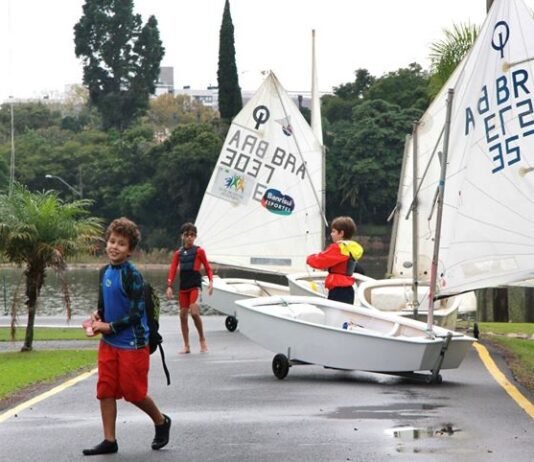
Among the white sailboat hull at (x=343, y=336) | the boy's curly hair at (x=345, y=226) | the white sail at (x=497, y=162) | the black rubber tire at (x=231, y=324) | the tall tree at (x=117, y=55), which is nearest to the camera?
the white sailboat hull at (x=343, y=336)

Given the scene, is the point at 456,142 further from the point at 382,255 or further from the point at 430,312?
the point at 382,255

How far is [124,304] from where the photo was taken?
1026cm

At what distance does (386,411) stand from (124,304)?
279 cm

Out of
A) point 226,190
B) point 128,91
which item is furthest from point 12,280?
point 128,91

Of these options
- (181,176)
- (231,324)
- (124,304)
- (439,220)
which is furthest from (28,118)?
(124,304)

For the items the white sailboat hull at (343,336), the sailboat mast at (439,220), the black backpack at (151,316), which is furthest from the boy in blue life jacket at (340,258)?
the black backpack at (151,316)

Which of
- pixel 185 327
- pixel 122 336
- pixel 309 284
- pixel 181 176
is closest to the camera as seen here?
pixel 122 336

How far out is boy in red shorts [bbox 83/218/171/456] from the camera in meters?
10.2

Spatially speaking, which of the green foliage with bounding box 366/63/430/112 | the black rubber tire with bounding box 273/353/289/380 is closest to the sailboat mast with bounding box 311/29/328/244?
the black rubber tire with bounding box 273/353/289/380

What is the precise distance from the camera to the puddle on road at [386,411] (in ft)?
38.1

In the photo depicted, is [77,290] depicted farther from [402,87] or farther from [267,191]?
[402,87]

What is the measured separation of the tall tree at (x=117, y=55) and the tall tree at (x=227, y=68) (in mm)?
28251

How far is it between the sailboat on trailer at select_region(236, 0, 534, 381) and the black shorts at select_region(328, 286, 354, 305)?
1921 millimetres

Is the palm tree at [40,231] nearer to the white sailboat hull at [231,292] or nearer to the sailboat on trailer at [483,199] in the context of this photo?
the white sailboat hull at [231,292]
